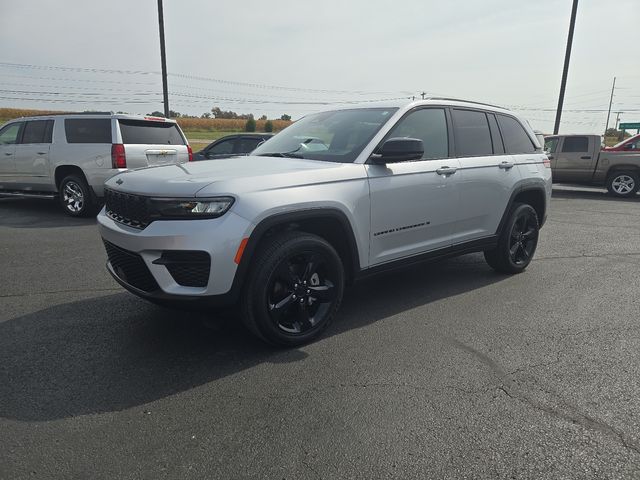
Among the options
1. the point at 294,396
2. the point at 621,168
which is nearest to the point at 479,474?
the point at 294,396

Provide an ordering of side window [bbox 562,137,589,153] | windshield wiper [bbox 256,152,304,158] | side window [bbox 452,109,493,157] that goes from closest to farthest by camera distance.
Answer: windshield wiper [bbox 256,152,304,158], side window [bbox 452,109,493,157], side window [bbox 562,137,589,153]

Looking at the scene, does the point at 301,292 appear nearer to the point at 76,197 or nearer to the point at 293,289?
the point at 293,289

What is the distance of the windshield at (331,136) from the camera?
12.4 ft

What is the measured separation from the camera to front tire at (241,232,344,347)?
10.1ft

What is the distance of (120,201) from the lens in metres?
3.30

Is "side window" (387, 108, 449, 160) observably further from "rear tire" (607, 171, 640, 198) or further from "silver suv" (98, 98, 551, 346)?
"rear tire" (607, 171, 640, 198)

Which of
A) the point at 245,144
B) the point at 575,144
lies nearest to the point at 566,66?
the point at 575,144

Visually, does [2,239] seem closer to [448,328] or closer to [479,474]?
[448,328]

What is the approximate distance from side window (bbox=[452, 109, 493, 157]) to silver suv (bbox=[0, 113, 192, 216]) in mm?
5987

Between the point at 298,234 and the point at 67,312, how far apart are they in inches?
88.4

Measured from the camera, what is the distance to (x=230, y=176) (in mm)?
3092

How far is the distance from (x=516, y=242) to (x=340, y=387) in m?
3.29

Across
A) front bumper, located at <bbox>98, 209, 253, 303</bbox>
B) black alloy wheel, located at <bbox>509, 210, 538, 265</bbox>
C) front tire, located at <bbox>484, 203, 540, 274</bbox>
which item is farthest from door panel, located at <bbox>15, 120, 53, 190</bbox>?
black alloy wheel, located at <bbox>509, 210, 538, 265</bbox>

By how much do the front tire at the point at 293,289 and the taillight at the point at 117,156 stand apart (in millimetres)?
6092
